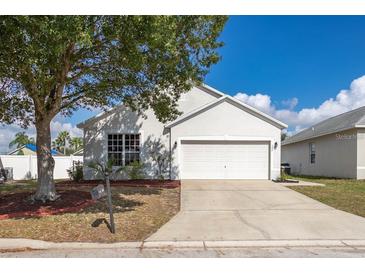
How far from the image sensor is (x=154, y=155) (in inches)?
662

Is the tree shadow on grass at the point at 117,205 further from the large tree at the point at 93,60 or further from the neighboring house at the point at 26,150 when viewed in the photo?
the neighboring house at the point at 26,150

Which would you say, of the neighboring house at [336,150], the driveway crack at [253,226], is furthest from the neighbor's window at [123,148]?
the neighboring house at [336,150]

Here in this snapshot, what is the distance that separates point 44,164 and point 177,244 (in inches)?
232

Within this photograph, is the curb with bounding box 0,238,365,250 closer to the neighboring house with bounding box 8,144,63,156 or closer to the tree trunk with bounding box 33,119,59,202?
the tree trunk with bounding box 33,119,59,202

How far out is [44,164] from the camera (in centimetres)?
1000

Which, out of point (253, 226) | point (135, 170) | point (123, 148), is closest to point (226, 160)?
point (135, 170)

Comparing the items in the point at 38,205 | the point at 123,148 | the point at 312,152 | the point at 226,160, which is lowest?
the point at 38,205

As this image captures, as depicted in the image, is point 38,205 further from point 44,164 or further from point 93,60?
point 93,60

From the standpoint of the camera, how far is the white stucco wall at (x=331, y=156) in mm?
18000

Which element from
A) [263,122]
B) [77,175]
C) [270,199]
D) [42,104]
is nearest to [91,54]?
[42,104]

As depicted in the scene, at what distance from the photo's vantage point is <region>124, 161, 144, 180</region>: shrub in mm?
16406

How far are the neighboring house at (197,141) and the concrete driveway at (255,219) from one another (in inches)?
156

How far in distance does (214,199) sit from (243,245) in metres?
4.78

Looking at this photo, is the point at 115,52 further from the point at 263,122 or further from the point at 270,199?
the point at 263,122
